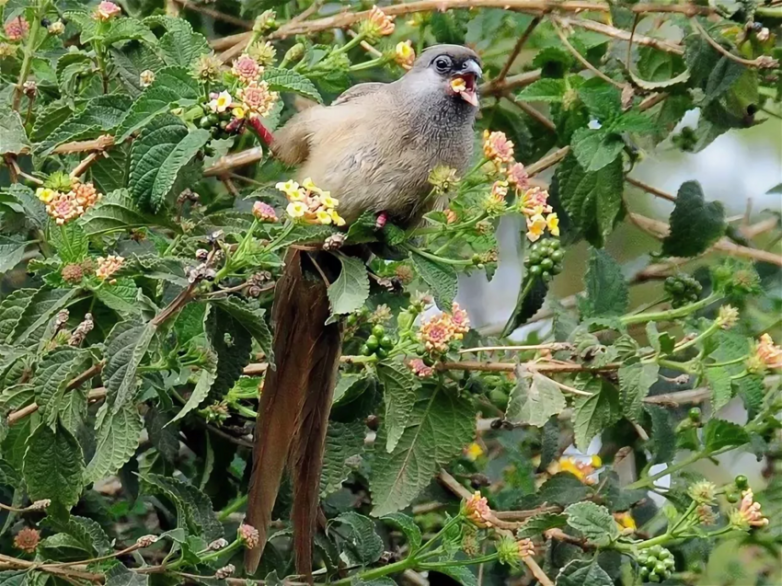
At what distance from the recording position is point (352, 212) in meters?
1.89

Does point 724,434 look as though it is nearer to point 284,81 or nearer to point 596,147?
point 596,147

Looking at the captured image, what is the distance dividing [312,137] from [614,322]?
2.19 feet

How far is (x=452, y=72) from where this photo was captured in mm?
2029

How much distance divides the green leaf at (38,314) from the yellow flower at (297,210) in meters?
0.35

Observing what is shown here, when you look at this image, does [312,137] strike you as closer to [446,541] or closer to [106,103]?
[106,103]

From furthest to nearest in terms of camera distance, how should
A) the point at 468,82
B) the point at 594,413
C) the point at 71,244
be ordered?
the point at 468,82
the point at 594,413
the point at 71,244

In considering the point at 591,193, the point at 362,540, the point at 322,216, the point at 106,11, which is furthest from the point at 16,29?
the point at 591,193

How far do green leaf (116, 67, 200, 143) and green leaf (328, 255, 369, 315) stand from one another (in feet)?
1.11

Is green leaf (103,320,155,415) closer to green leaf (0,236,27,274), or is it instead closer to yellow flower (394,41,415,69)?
green leaf (0,236,27,274)

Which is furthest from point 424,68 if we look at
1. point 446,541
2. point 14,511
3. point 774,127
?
point 774,127

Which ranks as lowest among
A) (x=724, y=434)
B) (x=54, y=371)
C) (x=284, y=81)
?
(x=724, y=434)

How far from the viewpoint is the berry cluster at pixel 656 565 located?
1.56m

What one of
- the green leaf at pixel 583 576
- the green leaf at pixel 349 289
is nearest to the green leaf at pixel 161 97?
the green leaf at pixel 349 289

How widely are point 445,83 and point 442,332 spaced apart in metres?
0.60
